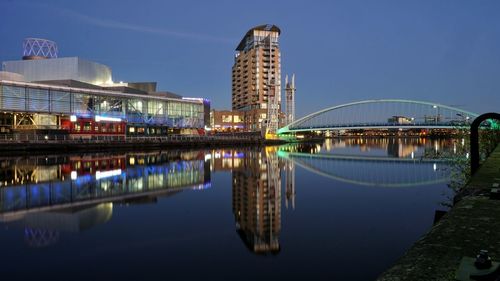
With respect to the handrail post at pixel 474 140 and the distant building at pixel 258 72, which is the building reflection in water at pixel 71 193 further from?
the distant building at pixel 258 72

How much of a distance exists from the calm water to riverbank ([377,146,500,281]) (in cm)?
347

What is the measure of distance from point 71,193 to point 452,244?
1803 cm

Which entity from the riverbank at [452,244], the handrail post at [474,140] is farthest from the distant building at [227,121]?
the riverbank at [452,244]

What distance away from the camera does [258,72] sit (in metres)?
170

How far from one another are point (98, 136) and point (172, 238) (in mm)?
59574

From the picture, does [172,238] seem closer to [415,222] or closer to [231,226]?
[231,226]

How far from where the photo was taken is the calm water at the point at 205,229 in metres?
8.29

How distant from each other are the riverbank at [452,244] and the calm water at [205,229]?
3.47 meters

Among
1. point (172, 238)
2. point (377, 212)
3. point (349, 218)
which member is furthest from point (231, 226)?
point (377, 212)

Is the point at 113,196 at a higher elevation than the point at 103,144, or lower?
lower

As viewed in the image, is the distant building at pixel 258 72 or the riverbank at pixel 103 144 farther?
the distant building at pixel 258 72

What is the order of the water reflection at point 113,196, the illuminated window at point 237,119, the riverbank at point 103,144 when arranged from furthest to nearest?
the illuminated window at point 237,119 → the riverbank at point 103,144 → the water reflection at point 113,196

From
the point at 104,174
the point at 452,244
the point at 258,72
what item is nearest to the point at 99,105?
the point at 104,174

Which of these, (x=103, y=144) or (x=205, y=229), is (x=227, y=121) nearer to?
(x=103, y=144)
